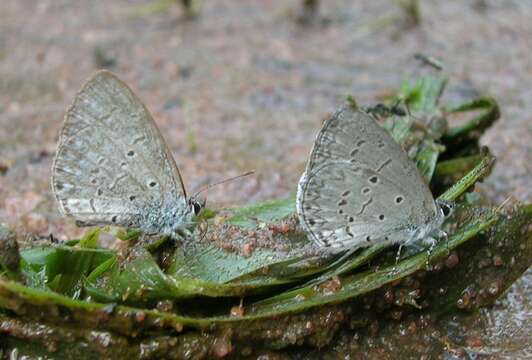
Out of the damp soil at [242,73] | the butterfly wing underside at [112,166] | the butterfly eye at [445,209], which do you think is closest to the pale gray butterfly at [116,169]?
the butterfly wing underside at [112,166]

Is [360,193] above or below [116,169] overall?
below

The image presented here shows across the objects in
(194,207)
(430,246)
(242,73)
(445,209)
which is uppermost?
(194,207)

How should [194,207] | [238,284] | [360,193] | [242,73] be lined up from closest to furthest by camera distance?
1. [238,284]
2. [360,193]
3. [194,207]
4. [242,73]

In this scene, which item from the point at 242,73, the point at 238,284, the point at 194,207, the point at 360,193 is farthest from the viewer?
the point at 242,73

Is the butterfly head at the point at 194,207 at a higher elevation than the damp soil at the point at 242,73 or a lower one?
higher

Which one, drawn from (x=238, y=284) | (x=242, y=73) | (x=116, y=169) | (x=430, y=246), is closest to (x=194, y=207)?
(x=116, y=169)

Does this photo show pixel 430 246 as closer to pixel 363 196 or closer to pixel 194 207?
pixel 363 196

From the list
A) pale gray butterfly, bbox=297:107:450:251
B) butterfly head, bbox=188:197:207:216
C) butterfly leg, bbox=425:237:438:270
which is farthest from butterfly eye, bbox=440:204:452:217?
butterfly head, bbox=188:197:207:216

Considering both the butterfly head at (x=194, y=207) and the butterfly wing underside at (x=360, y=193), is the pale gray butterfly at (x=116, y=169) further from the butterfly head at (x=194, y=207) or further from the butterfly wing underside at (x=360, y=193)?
the butterfly wing underside at (x=360, y=193)
